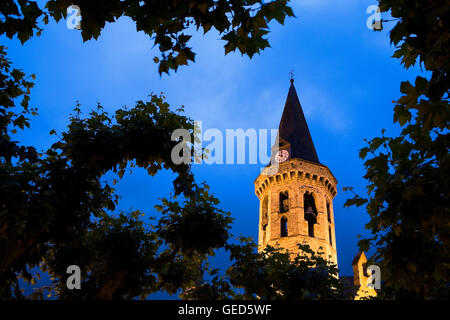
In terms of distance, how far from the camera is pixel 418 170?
4066 millimetres

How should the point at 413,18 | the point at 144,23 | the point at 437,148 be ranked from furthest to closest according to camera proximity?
the point at 437,148 < the point at 144,23 < the point at 413,18

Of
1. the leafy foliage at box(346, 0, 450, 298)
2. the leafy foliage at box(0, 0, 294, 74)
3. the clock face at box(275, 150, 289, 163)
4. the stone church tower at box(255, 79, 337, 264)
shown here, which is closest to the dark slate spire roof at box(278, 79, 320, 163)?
the stone church tower at box(255, 79, 337, 264)

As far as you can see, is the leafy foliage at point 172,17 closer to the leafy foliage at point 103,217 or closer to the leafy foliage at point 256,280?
the leafy foliage at point 103,217

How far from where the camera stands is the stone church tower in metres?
33.4

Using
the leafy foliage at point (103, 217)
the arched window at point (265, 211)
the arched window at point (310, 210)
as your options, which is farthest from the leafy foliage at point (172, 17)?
the arched window at point (265, 211)

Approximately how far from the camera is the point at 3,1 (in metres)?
3.69

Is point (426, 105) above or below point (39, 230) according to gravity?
above

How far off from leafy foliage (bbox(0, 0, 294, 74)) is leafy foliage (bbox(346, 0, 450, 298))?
141cm

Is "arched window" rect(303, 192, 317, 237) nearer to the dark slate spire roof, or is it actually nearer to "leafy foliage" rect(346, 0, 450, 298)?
the dark slate spire roof

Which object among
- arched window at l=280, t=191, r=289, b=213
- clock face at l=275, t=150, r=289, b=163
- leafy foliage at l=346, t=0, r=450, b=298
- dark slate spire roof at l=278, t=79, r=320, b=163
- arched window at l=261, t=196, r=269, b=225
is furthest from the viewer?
dark slate spire roof at l=278, t=79, r=320, b=163

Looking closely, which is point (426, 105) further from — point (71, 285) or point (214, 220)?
point (71, 285)

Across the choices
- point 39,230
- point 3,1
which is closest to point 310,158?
point 39,230

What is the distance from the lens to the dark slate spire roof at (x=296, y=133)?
3922 cm
